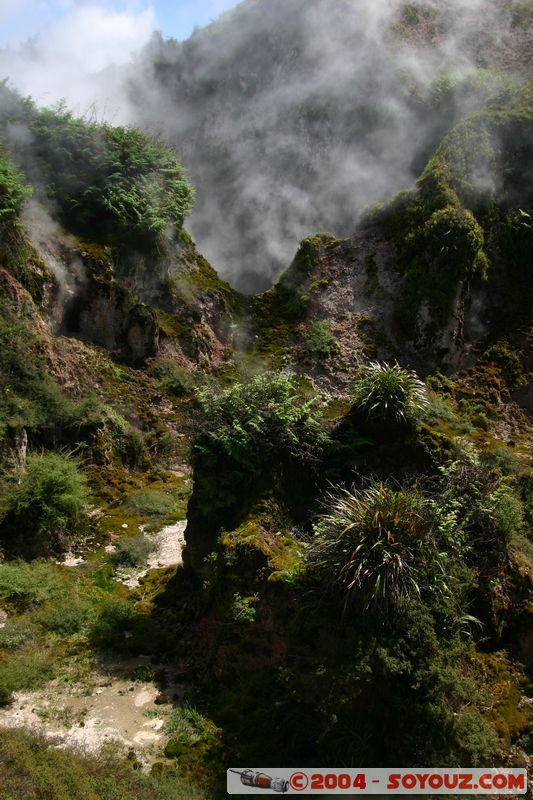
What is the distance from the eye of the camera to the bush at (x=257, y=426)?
9.70 meters

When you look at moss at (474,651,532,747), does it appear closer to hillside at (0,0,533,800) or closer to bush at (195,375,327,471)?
hillside at (0,0,533,800)

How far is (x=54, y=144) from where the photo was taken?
738 inches

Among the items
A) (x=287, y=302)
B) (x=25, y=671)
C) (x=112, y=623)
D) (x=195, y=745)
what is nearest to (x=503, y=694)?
(x=195, y=745)

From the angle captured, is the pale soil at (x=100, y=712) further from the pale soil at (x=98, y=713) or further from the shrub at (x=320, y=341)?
the shrub at (x=320, y=341)

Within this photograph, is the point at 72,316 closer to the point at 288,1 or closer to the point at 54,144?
the point at 54,144

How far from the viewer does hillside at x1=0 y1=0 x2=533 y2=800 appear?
6.75 metres

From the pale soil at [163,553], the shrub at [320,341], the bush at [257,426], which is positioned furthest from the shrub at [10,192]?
the shrub at [320,341]

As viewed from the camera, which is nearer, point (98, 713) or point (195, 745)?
point (195, 745)

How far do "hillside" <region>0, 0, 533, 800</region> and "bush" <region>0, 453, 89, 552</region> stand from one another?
56mm

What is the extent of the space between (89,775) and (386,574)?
3.71m

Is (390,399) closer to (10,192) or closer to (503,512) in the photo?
(503,512)

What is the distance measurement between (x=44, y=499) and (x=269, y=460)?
5.58 m

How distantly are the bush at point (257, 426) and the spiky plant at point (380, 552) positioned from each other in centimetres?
213

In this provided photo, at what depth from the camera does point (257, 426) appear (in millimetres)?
9641
